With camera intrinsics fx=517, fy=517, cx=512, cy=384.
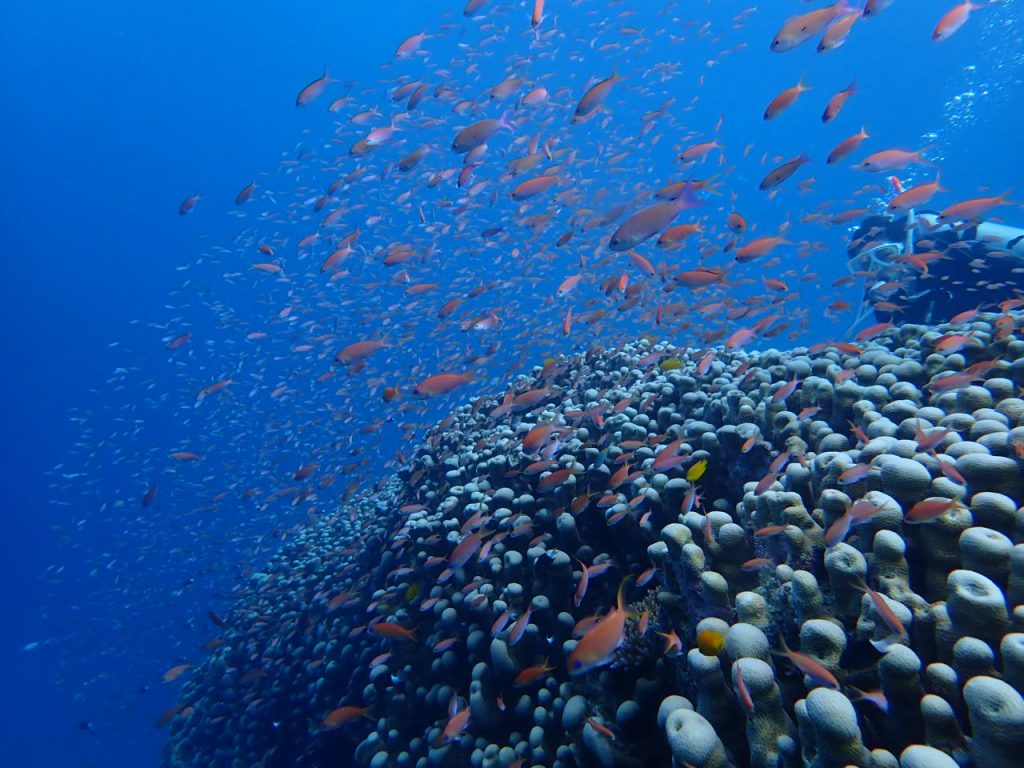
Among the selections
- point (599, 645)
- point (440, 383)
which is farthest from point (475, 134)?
point (599, 645)

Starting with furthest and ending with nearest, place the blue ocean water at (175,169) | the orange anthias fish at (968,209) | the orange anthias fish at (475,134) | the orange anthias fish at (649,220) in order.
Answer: the blue ocean water at (175,169)
the orange anthias fish at (475,134)
the orange anthias fish at (968,209)
the orange anthias fish at (649,220)

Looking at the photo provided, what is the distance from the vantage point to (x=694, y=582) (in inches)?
113

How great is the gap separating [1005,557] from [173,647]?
35.6 meters

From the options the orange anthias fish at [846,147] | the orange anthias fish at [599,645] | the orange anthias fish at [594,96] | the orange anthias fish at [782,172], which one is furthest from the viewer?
the orange anthias fish at [846,147]

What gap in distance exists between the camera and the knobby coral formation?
1.93 meters

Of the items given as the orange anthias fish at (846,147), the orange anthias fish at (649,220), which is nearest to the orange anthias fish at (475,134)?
the orange anthias fish at (649,220)

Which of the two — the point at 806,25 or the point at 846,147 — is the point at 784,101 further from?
the point at 846,147

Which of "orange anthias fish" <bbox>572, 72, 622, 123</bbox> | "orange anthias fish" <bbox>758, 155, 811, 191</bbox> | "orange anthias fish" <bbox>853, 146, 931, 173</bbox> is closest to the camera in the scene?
"orange anthias fish" <bbox>758, 155, 811, 191</bbox>

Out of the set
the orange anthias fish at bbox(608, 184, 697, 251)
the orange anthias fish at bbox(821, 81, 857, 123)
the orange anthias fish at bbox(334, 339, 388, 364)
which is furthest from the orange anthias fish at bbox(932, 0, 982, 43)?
the orange anthias fish at bbox(334, 339, 388, 364)

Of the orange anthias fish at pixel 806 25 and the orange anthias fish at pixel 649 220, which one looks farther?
the orange anthias fish at pixel 806 25

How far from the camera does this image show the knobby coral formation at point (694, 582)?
76.1 inches

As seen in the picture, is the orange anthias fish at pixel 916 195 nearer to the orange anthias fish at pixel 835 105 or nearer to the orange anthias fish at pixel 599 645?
the orange anthias fish at pixel 835 105

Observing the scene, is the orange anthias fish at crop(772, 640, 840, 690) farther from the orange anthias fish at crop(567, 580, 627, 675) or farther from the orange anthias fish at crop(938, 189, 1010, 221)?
the orange anthias fish at crop(938, 189, 1010, 221)

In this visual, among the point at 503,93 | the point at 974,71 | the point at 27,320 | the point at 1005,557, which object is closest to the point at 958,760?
the point at 1005,557
